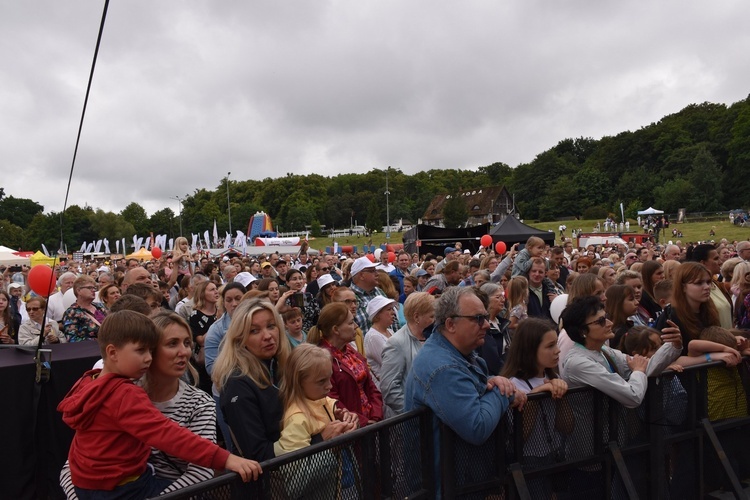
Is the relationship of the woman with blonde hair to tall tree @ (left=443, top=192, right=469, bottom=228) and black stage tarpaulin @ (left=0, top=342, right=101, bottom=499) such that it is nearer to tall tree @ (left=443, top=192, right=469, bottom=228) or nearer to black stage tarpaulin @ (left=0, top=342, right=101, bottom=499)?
black stage tarpaulin @ (left=0, top=342, right=101, bottom=499)

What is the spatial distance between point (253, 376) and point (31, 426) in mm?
2408

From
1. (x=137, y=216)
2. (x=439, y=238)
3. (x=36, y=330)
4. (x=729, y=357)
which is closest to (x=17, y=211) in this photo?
(x=137, y=216)

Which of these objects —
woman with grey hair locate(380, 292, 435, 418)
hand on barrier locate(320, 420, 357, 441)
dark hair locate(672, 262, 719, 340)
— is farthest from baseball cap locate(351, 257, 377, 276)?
hand on barrier locate(320, 420, 357, 441)

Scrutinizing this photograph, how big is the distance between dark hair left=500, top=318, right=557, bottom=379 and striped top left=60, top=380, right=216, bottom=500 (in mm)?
1824

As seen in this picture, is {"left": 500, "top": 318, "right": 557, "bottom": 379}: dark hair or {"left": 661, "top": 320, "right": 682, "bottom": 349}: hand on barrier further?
{"left": 661, "top": 320, "right": 682, "bottom": 349}: hand on barrier

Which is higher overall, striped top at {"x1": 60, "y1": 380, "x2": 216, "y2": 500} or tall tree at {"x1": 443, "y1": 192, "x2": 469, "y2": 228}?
tall tree at {"x1": 443, "y1": 192, "x2": 469, "y2": 228}

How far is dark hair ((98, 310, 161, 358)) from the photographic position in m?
2.65

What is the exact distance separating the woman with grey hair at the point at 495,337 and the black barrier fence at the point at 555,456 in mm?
1329

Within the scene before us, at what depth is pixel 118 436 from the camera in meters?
2.52

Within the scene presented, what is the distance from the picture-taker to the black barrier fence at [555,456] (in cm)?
260

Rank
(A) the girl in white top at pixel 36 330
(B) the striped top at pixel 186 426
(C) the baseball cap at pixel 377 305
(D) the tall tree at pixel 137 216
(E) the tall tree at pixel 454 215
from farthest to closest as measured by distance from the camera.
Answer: (D) the tall tree at pixel 137 216 → (E) the tall tree at pixel 454 215 → (A) the girl in white top at pixel 36 330 → (C) the baseball cap at pixel 377 305 → (B) the striped top at pixel 186 426

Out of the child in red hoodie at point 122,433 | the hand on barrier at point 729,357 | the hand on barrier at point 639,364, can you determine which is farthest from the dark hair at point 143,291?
the hand on barrier at point 729,357

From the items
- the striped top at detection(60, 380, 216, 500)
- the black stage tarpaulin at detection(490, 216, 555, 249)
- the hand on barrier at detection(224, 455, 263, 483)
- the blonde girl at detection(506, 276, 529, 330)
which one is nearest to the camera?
the hand on barrier at detection(224, 455, 263, 483)

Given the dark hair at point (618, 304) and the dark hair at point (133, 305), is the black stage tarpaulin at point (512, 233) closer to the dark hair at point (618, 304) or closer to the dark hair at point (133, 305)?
the dark hair at point (618, 304)
